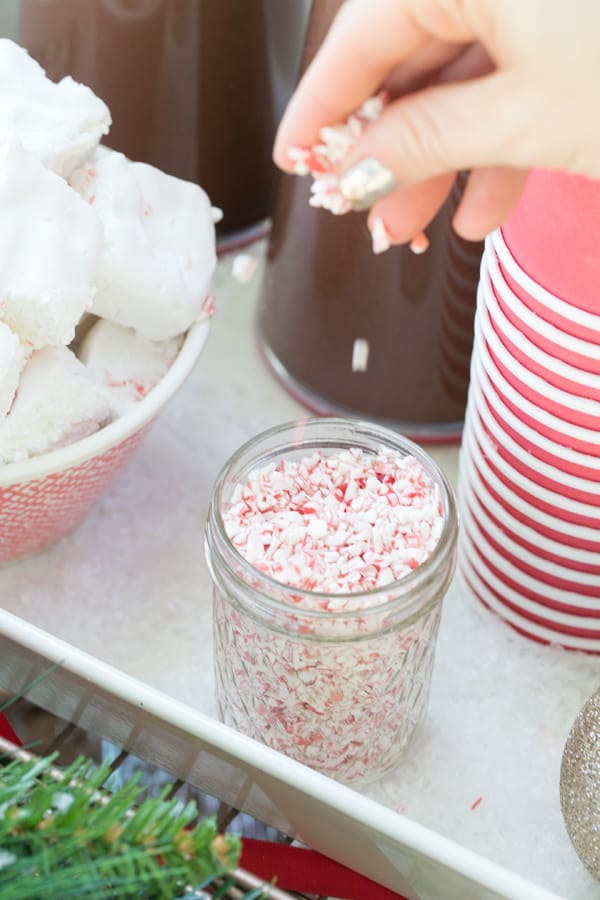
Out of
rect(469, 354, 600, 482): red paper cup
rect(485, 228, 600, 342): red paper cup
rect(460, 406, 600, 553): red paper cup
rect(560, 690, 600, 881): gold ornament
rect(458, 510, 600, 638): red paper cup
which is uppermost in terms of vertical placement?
rect(485, 228, 600, 342): red paper cup

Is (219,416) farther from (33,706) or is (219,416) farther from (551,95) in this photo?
Result: (551,95)

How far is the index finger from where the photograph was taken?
1.24 feet

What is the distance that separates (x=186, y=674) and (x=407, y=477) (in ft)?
0.58

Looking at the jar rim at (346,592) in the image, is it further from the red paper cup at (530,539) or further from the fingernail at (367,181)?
the fingernail at (367,181)

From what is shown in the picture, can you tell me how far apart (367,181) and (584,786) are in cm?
28

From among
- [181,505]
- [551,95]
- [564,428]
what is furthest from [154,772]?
[551,95]

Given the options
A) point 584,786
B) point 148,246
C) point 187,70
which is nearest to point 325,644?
point 584,786

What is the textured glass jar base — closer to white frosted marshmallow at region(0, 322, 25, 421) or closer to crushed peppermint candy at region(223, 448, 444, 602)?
crushed peppermint candy at region(223, 448, 444, 602)

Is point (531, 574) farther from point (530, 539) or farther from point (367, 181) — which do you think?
point (367, 181)

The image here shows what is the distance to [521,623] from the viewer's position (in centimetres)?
67

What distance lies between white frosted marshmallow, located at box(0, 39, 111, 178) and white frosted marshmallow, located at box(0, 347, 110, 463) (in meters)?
0.10

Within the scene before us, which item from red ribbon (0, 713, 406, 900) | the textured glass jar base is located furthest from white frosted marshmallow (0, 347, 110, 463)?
red ribbon (0, 713, 406, 900)


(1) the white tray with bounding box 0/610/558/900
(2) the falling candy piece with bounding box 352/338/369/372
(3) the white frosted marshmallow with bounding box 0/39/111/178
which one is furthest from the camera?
(2) the falling candy piece with bounding box 352/338/369/372

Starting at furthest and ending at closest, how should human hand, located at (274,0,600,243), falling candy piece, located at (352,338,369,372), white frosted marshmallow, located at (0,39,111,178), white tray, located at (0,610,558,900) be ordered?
falling candy piece, located at (352,338,369,372)
white frosted marshmallow, located at (0,39,111,178)
white tray, located at (0,610,558,900)
human hand, located at (274,0,600,243)
